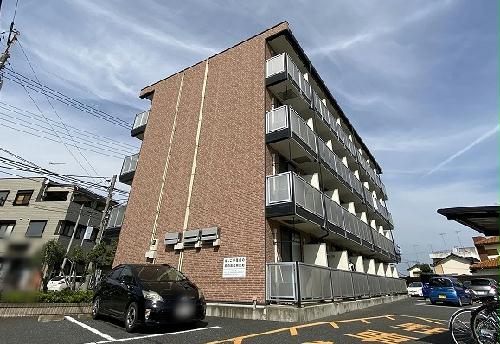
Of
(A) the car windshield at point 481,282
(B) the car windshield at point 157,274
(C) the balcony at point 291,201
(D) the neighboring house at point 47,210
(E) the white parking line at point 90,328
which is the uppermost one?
(D) the neighboring house at point 47,210

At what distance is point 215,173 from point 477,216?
10029 mm

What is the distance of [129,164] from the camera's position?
1836 cm

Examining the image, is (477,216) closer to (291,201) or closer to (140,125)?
(291,201)

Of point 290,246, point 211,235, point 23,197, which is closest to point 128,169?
point 211,235

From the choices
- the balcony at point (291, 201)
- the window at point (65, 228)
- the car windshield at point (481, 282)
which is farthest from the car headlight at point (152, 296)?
the window at point (65, 228)

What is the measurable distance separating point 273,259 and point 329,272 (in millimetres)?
2362

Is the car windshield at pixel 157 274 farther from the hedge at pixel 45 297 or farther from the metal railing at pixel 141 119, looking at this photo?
the metal railing at pixel 141 119

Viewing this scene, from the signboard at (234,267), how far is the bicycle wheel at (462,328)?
262 inches

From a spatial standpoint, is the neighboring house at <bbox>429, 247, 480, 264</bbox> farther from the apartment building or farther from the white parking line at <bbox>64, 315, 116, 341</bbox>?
the white parking line at <bbox>64, 315, 116, 341</bbox>

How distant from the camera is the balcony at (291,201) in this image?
11.1 meters

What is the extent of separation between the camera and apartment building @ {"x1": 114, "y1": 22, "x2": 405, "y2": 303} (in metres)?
11.3

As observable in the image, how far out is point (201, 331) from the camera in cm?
720

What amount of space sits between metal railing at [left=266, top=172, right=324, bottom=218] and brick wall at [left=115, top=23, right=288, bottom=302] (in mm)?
350

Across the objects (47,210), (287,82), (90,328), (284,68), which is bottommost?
(90,328)
